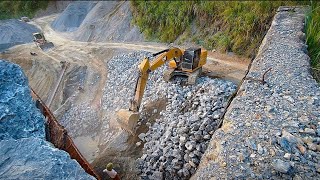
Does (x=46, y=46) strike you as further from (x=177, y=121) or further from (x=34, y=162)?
(x=34, y=162)

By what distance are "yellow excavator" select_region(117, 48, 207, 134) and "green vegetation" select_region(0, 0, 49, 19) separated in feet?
71.2

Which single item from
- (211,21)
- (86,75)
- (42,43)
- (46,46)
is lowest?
(86,75)

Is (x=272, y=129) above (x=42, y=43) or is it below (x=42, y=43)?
above

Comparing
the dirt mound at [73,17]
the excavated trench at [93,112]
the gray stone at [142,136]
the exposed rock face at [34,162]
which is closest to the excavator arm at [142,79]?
the gray stone at [142,136]

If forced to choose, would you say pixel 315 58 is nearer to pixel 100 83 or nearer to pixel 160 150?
pixel 160 150

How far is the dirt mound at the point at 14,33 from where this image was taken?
814 inches

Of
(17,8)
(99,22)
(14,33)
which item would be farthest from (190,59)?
(17,8)

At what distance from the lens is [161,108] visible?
10648 millimetres

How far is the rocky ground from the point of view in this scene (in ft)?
18.3

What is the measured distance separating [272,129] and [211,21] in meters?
10.7

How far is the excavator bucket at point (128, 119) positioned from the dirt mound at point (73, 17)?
585 inches

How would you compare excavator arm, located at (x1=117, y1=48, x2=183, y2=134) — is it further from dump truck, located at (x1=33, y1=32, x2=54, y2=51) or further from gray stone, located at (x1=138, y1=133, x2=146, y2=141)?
dump truck, located at (x1=33, y1=32, x2=54, y2=51)

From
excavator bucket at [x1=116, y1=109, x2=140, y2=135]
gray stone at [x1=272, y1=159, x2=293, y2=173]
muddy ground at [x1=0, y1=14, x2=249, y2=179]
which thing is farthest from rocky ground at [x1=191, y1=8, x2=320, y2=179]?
excavator bucket at [x1=116, y1=109, x2=140, y2=135]

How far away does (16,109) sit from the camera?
839 cm
